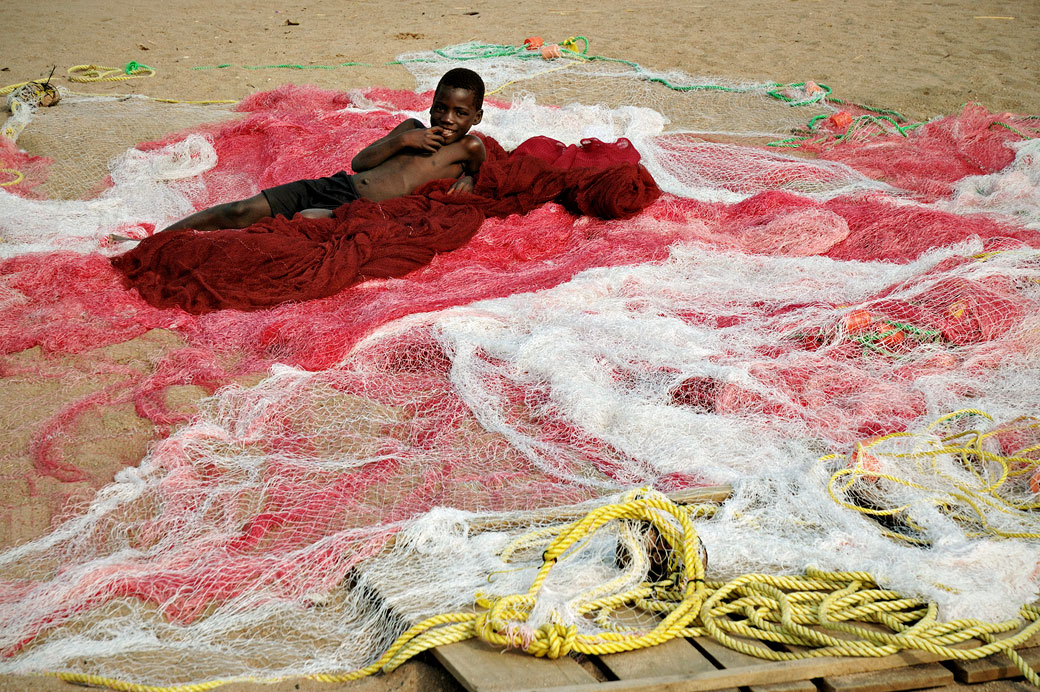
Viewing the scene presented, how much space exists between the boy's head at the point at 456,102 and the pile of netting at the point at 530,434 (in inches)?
27.3

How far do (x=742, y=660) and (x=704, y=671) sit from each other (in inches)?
4.8

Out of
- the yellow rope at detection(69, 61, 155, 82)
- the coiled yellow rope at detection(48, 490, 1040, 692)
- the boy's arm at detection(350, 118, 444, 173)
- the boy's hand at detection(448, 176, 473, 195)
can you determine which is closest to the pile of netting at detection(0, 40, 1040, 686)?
the coiled yellow rope at detection(48, 490, 1040, 692)

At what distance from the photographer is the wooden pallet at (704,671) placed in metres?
1.99

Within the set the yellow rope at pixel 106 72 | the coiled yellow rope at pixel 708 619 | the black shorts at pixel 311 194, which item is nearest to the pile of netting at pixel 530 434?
the coiled yellow rope at pixel 708 619

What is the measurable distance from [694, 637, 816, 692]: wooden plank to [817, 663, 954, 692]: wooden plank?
0.07 m

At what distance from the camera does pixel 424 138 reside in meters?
4.90

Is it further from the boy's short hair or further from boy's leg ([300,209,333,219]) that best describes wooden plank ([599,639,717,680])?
the boy's short hair

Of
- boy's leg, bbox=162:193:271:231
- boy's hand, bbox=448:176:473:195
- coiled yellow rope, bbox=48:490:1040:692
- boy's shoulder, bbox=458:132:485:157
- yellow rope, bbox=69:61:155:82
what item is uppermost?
yellow rope, bbox=69:61:155:82

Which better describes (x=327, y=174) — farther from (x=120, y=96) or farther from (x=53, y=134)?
(x=120, y=96)

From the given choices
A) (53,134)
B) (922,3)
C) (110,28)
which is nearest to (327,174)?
(53,134)

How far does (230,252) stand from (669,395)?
221 centimetres

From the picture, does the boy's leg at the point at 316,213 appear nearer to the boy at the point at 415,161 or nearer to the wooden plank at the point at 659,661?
the boy at the point at 415,161

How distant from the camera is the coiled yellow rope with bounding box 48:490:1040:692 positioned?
2.07m

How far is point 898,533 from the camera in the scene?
252 cm
